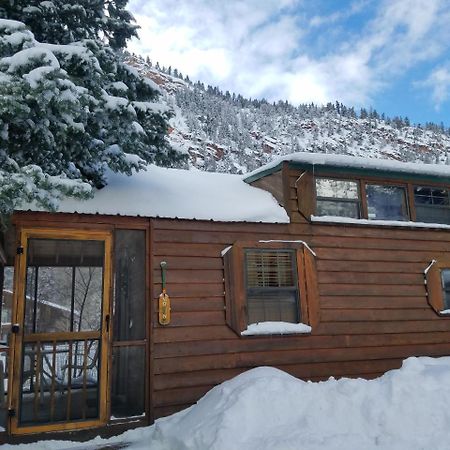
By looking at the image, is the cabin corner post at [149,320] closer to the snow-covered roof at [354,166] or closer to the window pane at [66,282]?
the window pane at [66,282]

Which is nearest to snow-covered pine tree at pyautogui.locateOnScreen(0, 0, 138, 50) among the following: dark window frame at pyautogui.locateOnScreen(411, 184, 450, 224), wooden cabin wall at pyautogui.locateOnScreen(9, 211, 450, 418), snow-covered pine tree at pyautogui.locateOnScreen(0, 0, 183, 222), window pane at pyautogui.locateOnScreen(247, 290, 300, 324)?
snow-covered pine tree at pyautogui.locateOnScreen(0, 0, 183, 222)

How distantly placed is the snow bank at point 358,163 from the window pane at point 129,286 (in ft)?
8.19

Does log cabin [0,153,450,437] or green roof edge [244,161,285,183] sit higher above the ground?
green roof edge [244,161,285,183]

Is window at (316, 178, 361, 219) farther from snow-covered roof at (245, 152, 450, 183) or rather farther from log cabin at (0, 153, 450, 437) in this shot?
snow-covered roof at (245, 152, 450, 183)

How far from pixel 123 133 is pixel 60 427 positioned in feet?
11.9

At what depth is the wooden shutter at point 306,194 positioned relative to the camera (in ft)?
21.4

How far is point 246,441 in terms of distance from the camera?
13.1 ft

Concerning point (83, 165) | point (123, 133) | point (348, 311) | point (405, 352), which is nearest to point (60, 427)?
point (83, 165)

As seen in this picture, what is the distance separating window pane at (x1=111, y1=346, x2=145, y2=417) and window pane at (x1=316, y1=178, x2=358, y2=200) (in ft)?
11.9

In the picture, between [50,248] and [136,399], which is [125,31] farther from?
[136,399]

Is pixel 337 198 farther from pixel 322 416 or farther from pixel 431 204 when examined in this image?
pixel 322 416

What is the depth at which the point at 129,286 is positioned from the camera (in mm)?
5566

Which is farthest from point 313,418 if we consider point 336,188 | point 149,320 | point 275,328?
point 336,188

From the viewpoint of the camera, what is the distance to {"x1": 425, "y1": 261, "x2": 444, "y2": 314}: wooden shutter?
22.7ft
